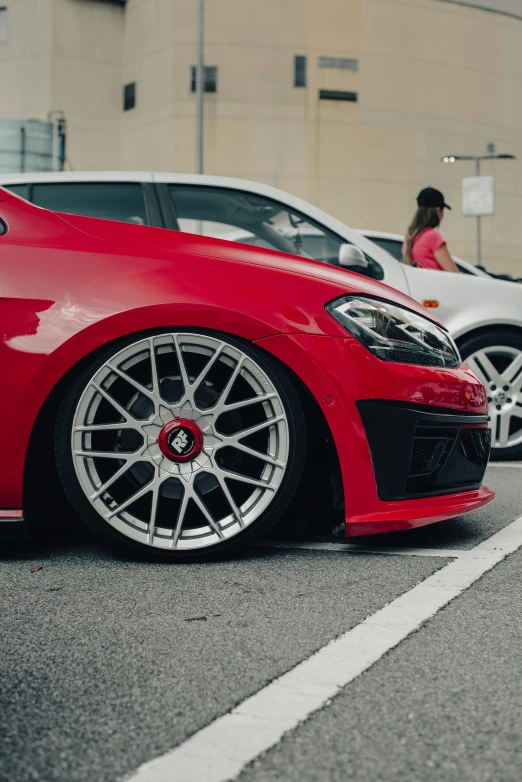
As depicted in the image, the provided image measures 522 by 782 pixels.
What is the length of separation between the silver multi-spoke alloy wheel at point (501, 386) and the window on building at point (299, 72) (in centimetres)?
3642

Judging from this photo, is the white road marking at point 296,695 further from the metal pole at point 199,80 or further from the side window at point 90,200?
the metal pole at point 199,80

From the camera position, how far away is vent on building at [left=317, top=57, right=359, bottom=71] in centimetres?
4125

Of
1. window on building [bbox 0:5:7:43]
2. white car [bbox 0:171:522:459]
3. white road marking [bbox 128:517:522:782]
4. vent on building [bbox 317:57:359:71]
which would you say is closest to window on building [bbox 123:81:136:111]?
window on building [bbox 0:5:7:43]

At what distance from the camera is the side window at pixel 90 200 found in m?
5.80

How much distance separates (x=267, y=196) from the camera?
6016 millimetres

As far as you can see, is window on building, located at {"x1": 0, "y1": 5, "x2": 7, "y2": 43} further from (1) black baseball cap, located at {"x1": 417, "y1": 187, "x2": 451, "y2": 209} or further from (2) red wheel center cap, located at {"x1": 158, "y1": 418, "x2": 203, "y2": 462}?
(2) red wheel center cap, located at {"x1": 158, "y1": 418, "x2": 203, "y2": 462}

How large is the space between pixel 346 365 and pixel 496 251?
141 ft

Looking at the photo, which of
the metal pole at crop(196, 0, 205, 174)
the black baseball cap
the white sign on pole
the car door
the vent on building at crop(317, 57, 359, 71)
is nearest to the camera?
the car door

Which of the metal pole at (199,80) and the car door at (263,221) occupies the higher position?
the metal pole at (199,80)

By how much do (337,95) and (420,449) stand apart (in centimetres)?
3981

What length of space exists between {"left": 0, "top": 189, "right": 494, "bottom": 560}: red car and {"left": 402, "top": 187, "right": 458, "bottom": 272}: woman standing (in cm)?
340

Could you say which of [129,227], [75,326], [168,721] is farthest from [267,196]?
[168,721]

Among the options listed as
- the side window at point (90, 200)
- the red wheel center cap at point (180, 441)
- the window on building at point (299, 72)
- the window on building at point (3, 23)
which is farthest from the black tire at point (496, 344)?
the window on building at point (3, 23)

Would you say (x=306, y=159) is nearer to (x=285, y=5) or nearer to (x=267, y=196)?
(x=285, y=5)
